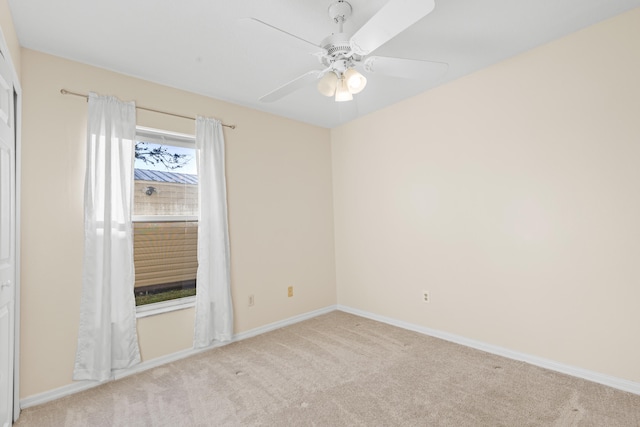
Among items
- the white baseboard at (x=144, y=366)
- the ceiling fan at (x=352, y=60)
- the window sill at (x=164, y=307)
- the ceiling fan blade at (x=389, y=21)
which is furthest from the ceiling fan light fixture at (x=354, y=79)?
the white baseboard at (x=144, y=366)

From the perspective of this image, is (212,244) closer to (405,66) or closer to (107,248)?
(107,248)

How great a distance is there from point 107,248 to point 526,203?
327 cm

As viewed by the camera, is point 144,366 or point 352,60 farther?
point 144,366

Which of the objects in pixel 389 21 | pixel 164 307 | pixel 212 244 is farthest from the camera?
pixel 212 244

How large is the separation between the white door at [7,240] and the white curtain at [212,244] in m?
1.25

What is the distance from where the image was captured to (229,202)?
3232 mm

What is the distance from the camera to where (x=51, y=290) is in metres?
2.25

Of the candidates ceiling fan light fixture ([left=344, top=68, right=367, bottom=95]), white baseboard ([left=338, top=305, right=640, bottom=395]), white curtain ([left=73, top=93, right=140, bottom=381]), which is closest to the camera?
ceiling fan light fixture ([left=344, top=68, right=367, bottom=95])

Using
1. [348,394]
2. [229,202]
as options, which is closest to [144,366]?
[229,202]

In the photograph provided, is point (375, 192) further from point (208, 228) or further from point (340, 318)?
point (208, 228)

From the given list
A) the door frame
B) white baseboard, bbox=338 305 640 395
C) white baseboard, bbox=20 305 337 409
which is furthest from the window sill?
white baseboard, bbox=338 305 640 395

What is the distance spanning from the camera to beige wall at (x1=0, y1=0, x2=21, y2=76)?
5.59 feet

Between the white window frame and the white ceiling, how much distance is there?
17.6 inches

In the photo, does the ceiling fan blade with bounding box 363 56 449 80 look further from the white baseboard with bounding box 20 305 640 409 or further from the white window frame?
the white baseboard with bounding box 20 305 640 409
